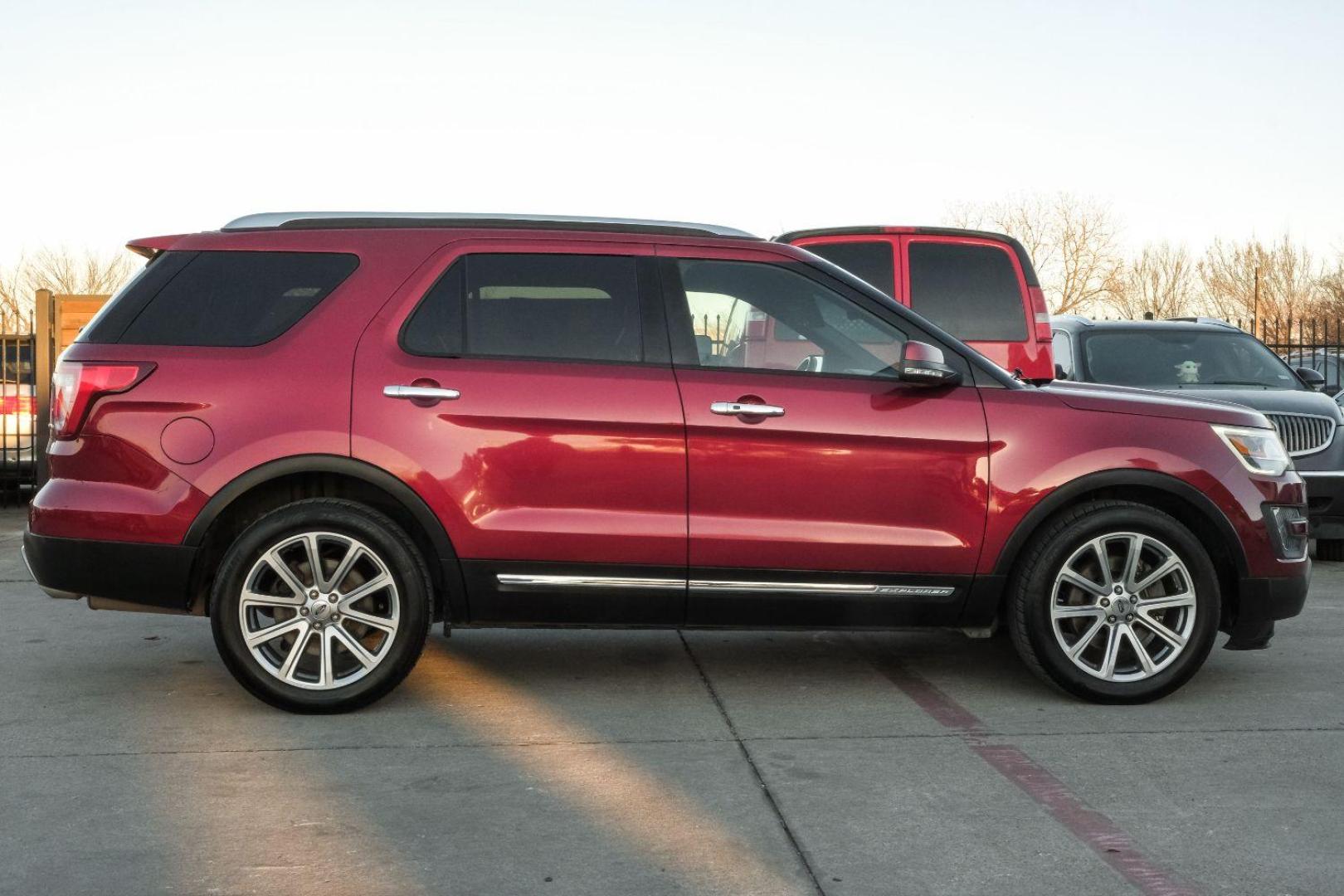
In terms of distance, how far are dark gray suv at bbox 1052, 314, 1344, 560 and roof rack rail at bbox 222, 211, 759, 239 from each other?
5447 millimetres

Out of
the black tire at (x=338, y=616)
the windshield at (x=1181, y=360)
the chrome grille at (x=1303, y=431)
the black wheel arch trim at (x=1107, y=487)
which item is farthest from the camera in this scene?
the windshield at (x=1181, y=360)

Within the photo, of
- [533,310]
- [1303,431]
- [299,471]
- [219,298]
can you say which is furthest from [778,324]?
[1303,431]

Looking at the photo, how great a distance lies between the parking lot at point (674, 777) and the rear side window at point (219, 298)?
4.70 ft

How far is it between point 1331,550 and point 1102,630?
20.1ft

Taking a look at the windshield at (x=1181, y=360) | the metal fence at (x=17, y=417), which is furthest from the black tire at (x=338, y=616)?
the metal fence at (x=17, y=417)

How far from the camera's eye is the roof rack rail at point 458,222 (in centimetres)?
587

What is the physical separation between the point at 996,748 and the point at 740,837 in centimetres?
136

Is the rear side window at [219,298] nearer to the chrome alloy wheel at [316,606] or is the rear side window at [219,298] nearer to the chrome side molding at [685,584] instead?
the chrome alloy wheel at [316,606]

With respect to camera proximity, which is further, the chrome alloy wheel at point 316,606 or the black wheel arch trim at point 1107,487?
the black wheel arch trim at point 1107,487

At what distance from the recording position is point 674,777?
4.79 metres

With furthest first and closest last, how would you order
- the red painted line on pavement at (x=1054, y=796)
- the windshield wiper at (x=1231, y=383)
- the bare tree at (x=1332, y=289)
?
the bare tree at (x=1332, y=289)
the windshield wiper at (x=1231, y=383)
the red painted line on pavement at (x=1054, y=796)

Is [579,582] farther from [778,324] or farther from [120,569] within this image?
[120,569]

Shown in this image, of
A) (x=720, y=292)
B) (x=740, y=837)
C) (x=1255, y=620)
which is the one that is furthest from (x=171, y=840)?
(x=1255, y=620)

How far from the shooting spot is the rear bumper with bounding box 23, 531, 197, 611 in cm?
557
